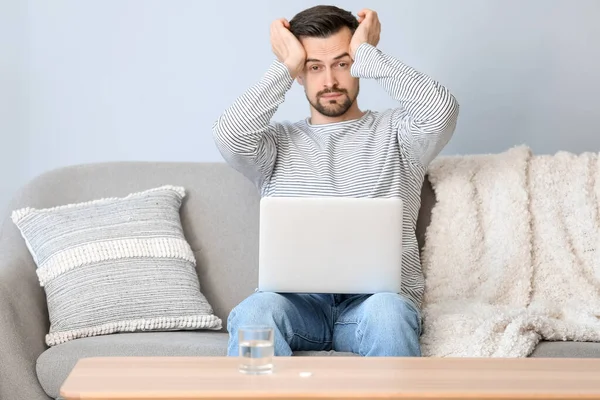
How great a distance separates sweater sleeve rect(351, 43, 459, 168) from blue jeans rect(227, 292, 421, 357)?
0.47 metres

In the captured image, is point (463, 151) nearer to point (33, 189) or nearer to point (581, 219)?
point (581, 219)

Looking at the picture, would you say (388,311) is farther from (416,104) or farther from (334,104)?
(334,104)

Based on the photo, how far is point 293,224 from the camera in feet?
6.01

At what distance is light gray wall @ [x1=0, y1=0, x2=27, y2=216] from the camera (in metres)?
3.03

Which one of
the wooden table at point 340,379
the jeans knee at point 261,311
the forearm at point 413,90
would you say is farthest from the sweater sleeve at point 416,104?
the wooden table at point 340,379

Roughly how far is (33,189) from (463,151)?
4.71 ft

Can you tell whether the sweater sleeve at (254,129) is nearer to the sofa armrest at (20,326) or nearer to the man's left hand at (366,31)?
the man's left hand at (366,31)

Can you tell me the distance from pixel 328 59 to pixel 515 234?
28.2 inches

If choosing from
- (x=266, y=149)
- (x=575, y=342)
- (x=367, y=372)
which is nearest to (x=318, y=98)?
(x=266, y=149)

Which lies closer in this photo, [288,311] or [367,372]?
[367,372]

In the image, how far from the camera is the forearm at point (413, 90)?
2.31 metres

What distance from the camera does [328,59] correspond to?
2.50 m

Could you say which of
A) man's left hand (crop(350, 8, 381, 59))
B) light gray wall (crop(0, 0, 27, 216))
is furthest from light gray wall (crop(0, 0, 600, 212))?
man's left hand (crop(350, 8, 381, 59))

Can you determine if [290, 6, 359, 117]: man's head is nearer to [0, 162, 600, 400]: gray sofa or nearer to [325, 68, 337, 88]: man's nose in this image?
[325, 68, 337, 88]: man's nose
